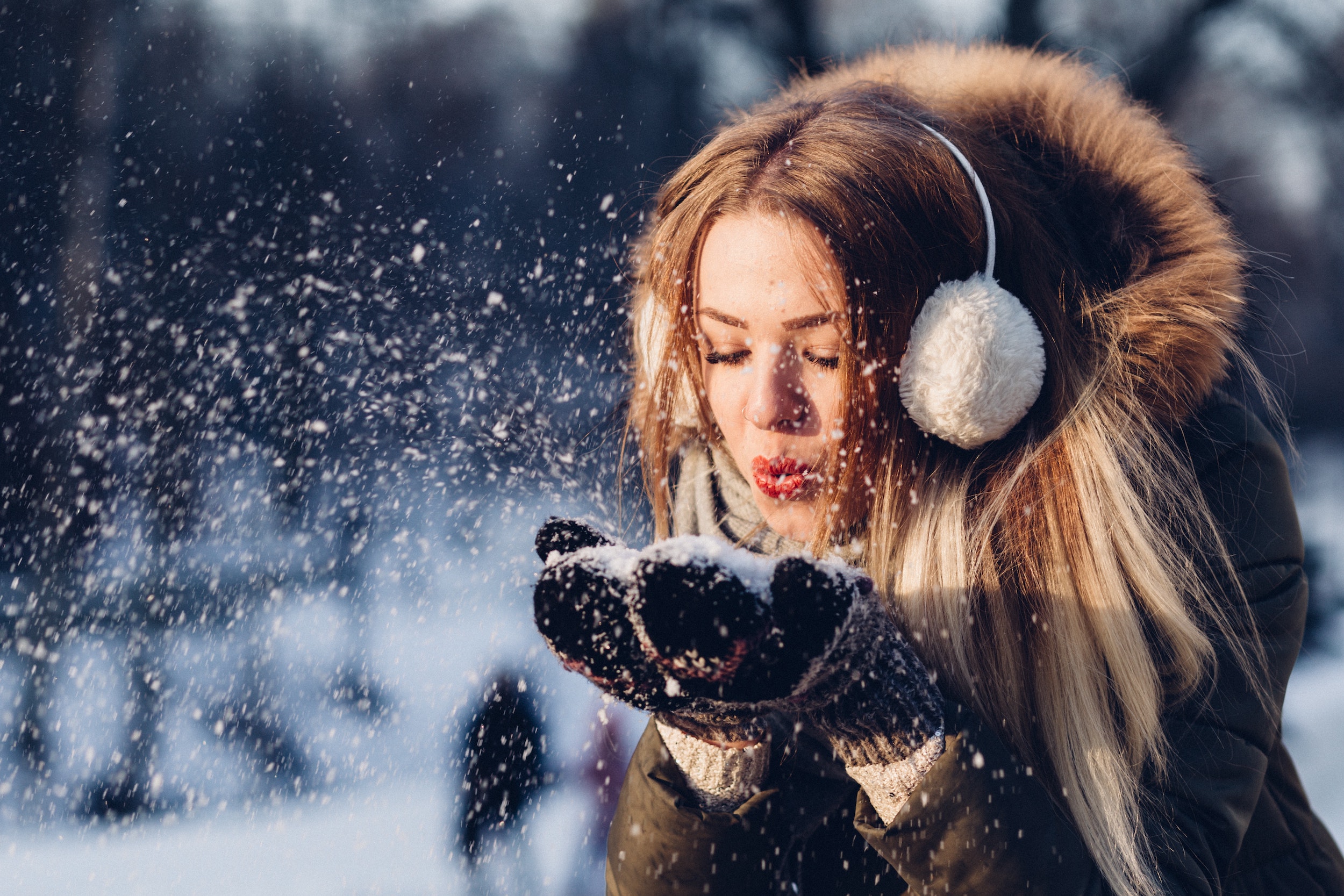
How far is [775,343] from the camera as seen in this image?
1.10 m

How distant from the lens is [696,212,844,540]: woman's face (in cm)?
107

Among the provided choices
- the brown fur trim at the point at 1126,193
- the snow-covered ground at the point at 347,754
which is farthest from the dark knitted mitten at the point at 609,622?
the snow-covered ground at the point at 347,754

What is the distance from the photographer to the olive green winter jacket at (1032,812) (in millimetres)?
938

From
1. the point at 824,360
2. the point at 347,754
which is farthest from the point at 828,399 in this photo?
the point at 347,754

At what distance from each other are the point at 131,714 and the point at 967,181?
433 cm

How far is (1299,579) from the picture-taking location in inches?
44.4

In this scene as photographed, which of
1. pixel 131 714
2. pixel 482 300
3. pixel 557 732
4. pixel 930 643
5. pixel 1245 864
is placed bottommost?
pixel 131 714

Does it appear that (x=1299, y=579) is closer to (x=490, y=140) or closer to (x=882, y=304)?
(x=882, y=304)

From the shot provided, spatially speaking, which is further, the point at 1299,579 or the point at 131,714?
the point at 131,714

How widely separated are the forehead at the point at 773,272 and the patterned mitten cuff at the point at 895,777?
1.83ft

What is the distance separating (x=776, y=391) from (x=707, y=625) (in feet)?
1.50

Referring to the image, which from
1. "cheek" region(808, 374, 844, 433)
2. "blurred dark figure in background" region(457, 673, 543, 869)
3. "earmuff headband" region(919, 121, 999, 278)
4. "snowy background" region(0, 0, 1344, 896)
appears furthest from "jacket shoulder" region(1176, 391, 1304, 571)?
"blurred dark figure in background" region(457, 673, 543, 869)

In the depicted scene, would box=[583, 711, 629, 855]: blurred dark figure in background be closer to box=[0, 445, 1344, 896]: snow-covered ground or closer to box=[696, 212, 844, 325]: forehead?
box=[0, 445, 1344, 896]: snow-covered ground

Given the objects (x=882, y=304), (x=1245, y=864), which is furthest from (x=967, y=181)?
(x=1245, y=864)
